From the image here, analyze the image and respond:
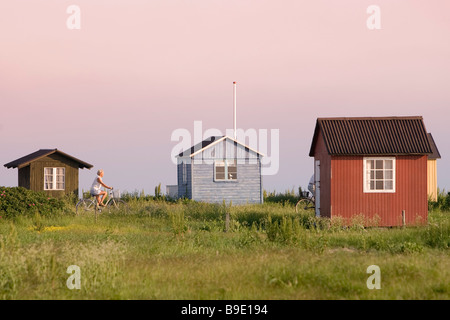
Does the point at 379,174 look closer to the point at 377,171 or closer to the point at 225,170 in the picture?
the point at 377,171

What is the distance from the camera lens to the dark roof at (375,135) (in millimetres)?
Answer: 20281

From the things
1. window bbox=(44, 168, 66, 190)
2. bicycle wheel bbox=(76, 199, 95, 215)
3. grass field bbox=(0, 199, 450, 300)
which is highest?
window bbox=(44, 168, 66, 190)

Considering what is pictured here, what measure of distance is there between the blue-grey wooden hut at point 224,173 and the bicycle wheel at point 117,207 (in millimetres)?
8177

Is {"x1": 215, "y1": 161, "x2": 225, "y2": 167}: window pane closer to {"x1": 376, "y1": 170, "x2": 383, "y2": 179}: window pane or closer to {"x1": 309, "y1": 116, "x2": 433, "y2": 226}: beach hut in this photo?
{"x1": 309, "y1": 116, "x2": 433, "y2": 226}: beach hut

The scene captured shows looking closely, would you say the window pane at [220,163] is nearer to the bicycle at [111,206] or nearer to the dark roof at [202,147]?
the dark roof at [202,147]

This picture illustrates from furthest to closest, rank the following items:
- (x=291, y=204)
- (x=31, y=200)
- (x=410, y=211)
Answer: (x=291, y=204) < (x=31, y=200) < (x=410, y=211)

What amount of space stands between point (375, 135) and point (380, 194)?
2210 millimetres

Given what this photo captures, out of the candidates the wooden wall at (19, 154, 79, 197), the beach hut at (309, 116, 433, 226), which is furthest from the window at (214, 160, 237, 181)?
the beach hut at (309, 116, 433, 226)

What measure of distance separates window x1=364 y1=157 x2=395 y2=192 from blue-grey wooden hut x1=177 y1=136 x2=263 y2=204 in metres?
13.3

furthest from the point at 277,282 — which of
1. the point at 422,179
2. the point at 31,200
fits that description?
the point at 31,200

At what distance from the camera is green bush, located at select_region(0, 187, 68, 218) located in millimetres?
21547

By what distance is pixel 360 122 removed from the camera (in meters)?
21.0
